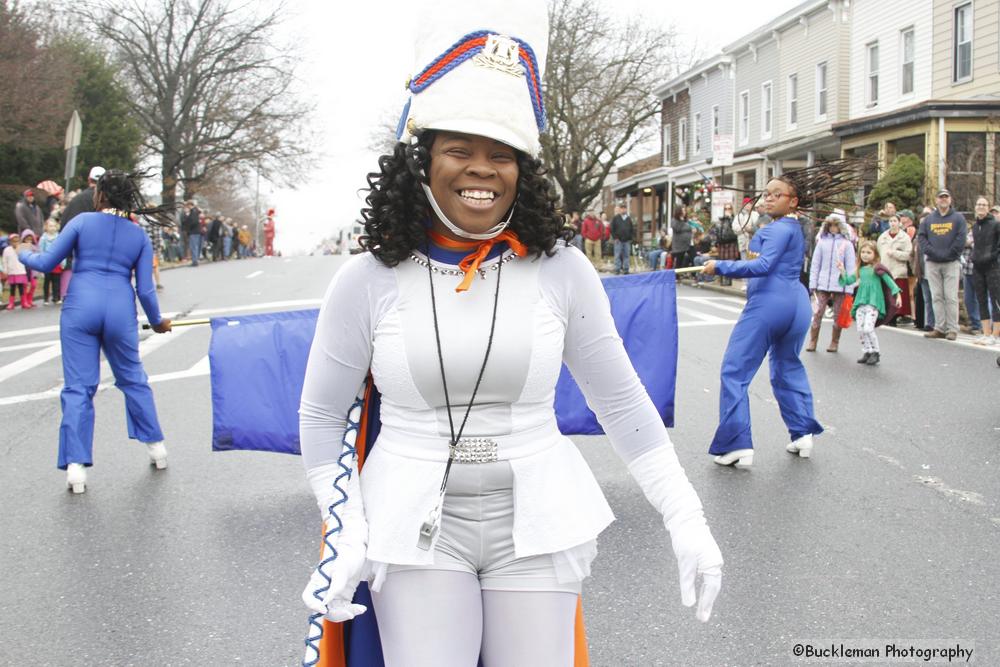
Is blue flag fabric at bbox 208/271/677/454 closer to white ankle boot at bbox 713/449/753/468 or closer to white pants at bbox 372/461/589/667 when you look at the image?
white ankle boot at bbox 713/449/753/468

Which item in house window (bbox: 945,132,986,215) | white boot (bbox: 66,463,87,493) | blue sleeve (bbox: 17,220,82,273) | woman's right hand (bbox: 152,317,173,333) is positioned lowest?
white boot (bbox: 66,463,87,493)

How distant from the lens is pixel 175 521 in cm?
568

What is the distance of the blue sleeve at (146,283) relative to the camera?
6461 millimetres

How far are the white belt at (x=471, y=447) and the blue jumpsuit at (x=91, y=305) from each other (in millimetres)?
4364

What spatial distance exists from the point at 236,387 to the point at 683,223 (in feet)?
63.7

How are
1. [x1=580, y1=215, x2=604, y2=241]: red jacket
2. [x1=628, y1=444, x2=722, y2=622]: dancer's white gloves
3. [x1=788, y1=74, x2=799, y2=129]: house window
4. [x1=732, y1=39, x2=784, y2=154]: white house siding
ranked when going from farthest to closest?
1. [x1=732, y1=39, x2=784, y2=154]: white house siding
2. [x1=788, y1=74, x2=799, y2=129]: house window
3. [x1=580, y1=215, x2=604, y2=241]: red jacket
4. [x1=628, y1=444, x2=722, y2=622]: dancer's white gloves

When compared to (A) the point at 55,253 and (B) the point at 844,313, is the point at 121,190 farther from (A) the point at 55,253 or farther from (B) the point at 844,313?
(B) the point at 844,313

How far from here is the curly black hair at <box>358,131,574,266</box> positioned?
2.34 metres

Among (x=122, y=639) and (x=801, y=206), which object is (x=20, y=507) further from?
(x=801, y=206)

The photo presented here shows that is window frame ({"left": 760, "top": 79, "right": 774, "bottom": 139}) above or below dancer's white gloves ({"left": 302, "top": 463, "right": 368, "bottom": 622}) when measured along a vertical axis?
above

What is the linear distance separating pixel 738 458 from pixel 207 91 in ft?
153

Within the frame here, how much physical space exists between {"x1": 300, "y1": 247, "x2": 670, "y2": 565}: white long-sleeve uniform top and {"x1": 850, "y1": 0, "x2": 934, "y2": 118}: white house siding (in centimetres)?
2579

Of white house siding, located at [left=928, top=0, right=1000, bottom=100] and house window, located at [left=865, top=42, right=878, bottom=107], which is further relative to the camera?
house window, located at [left=865, top=42, right=878, bottom=107]

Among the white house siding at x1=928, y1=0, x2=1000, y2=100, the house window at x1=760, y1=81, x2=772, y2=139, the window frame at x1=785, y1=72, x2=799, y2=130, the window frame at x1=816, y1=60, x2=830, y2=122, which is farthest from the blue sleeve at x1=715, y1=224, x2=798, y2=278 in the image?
the house window at x1=760, y1=81, x2=772, y2=139
